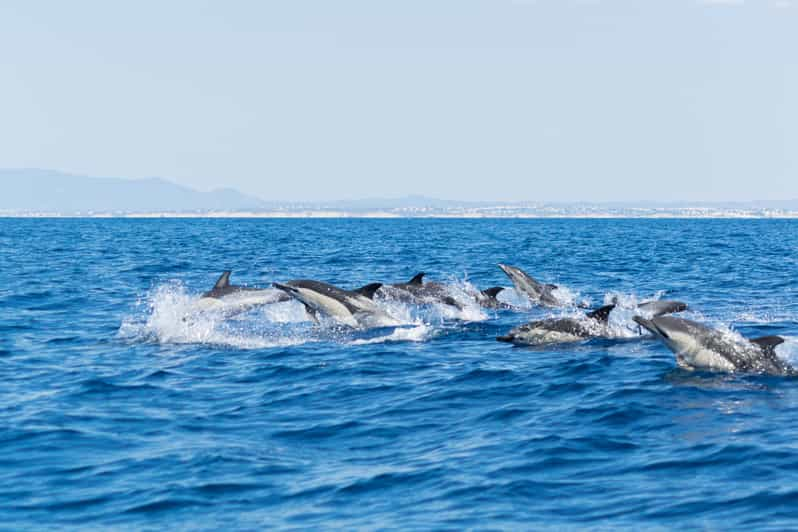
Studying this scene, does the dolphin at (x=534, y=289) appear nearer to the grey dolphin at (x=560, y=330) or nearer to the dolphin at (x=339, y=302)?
the dolphin at (x=339, y=302)

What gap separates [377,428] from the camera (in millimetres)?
11055

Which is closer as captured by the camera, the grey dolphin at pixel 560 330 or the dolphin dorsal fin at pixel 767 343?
the dolphin dorsal fin at pixel 767 343

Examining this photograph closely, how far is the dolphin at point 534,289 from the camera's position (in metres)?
23.7

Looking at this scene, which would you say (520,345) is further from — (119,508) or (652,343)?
(119,508)

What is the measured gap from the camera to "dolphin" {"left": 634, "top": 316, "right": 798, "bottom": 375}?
13188mm

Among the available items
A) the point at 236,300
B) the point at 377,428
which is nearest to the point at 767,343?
the point at 377,428

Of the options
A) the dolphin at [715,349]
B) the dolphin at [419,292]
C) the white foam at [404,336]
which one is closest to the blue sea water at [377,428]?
the white foam at [404,336]

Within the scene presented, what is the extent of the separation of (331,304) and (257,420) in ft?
25.6

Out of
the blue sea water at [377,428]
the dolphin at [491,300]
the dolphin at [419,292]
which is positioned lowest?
the blue sea water at [377,428]

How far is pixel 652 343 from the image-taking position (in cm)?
1652

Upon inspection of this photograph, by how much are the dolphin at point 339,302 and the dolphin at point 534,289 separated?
5058 millimetres

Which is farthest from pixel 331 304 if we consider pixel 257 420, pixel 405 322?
pixel 257 420

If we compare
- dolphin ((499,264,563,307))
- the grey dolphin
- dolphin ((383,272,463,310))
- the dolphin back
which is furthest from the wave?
the dolphin back

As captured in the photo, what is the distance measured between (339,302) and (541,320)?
13.1 feet
